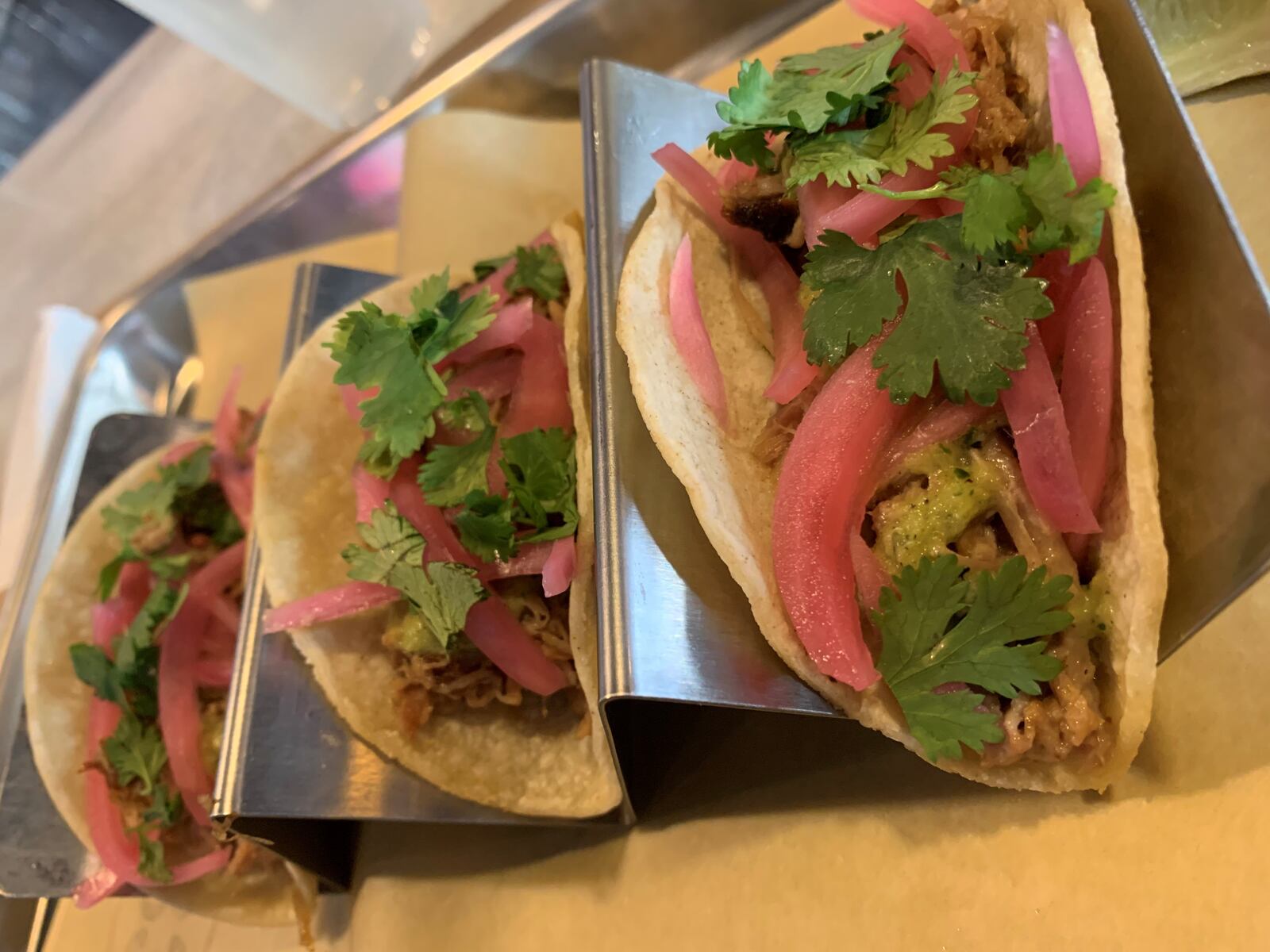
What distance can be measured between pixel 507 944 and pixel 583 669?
728mm

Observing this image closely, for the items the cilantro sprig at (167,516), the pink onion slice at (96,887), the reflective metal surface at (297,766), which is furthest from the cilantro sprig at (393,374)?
the pink onion slice at (96,887)

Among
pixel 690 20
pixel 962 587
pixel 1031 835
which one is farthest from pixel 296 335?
pixel 1031 835

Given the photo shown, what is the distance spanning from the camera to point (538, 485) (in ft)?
5.40

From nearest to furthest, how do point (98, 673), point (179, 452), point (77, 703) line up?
point (98, 673)
point (77, 703)
point (179, 452)

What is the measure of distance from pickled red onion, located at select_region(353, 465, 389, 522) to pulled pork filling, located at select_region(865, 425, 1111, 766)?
0.97 m

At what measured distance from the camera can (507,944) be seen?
1870 millimetres

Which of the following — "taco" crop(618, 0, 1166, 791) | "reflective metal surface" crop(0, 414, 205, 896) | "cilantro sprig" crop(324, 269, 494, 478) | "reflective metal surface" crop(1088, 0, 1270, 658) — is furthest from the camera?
"reflective metal surface" crop(0, 414, 205, 896)

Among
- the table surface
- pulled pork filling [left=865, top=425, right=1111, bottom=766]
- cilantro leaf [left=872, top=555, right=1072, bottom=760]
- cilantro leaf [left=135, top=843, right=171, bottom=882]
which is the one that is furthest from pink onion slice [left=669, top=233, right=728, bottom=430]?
the table surface

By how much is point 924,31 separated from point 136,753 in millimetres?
2268

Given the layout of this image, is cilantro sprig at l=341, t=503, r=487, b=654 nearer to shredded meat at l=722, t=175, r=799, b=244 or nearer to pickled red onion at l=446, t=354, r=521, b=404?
pickled red onion at l=446, t=354, r=521, b=404

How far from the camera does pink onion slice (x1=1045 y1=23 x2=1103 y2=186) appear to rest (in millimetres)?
1228

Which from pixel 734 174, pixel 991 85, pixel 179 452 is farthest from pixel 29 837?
pixel 991 85

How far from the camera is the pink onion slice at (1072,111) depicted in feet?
4.03

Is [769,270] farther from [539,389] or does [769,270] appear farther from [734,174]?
[539,389]
